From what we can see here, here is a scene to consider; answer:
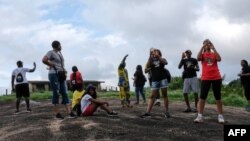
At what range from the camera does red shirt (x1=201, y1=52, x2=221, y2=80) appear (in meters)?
12.3

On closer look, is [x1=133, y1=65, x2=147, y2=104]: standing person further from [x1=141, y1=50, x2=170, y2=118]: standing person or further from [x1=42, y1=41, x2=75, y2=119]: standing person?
[x1=42, y1=41, x2=75, y2=119]: standing person

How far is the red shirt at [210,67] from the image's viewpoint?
12.3 m

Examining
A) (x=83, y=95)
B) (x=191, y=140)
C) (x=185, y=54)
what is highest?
(x=185, y=54)

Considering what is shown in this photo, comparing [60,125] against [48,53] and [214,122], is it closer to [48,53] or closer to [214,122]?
[48,53]

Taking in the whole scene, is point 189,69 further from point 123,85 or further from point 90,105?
point 90,105

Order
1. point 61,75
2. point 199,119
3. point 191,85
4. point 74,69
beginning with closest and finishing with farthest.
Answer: point 199,119
point 61,75
point 191,85
point 74,69

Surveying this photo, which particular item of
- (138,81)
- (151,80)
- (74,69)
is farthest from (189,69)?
(138,81)

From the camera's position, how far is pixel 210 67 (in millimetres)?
12367

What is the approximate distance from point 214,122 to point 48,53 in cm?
461

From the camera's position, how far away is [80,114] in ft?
46.9

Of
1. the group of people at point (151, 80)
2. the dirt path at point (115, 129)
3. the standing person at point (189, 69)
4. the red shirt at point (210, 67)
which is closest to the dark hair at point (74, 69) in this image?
the group of people at point (151, 80)

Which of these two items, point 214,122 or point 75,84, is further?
point 75,84

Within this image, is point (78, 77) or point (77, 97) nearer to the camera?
point (77, 97)

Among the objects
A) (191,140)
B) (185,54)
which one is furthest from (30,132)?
(185,54)
